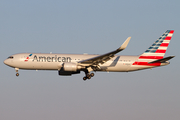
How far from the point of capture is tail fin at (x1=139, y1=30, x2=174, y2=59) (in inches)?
2352

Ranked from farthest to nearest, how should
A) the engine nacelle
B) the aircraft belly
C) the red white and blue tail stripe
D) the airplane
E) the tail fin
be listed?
the tail fin, the red white and blue tail stripe, the aircraft belly, the airplane, the engine nacelle

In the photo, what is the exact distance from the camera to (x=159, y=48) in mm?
60812

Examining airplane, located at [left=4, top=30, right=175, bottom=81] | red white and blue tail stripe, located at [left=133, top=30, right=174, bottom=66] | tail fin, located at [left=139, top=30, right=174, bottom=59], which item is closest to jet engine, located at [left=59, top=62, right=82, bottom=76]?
airplane, located at [left=4, top=30, right=175, bottom=81]

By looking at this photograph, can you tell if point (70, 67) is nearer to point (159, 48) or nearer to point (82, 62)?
point (82, 62)

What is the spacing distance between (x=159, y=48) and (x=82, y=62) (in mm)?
15560

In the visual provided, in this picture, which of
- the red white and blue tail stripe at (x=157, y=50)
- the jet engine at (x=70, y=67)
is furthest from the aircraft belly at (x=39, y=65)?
the red white and blue tail stripe at (x=157, y=50)

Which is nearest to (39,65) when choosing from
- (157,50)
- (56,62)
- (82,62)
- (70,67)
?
(56,62)

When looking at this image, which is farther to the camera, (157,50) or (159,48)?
(159,48)

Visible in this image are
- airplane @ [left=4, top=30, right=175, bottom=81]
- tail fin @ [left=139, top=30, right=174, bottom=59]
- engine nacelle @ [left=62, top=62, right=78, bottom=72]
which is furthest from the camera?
tail fin @ [left=139, top=30, right=174, bottom=59]

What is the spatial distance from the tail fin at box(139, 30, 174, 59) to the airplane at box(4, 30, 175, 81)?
20 cm

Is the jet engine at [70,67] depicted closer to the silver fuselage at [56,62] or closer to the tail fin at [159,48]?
the silver fuselage at [56,62]

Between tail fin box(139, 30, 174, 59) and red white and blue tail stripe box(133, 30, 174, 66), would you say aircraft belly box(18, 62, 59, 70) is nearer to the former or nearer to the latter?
red white and blue tail stripe box(133, 30, 174, 66)

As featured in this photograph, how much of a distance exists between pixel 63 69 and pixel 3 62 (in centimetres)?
1102

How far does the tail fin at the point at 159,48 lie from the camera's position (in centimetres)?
5974
